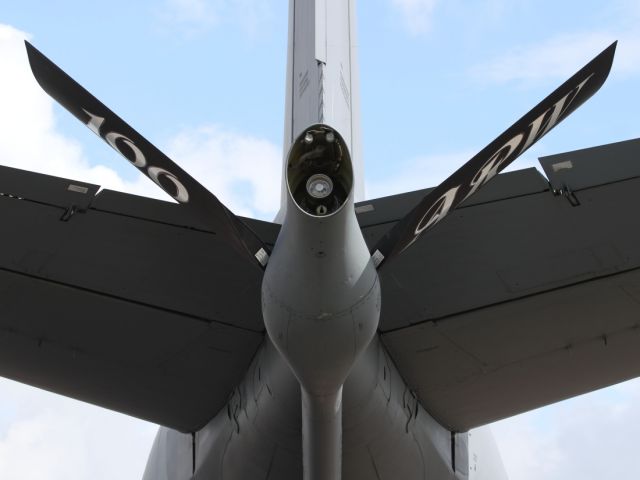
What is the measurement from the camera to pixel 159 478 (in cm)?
818

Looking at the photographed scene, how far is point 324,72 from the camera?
8.27 m

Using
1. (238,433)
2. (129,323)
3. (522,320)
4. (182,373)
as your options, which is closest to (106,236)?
(129,323)

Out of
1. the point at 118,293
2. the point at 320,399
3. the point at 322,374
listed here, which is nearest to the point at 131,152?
the point at 322,374

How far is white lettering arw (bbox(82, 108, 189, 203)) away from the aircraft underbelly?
185 cm

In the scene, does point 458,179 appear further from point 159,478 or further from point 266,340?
point 159,478

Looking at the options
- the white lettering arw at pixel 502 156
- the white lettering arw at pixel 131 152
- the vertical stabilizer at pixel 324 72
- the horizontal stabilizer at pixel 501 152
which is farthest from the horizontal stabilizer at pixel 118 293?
the vertical stabilizer at pixel 324 72

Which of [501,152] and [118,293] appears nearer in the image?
[501,152]

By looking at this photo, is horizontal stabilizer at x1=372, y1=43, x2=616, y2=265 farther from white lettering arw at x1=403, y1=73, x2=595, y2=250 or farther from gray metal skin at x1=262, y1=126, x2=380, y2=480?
gray metal skin at x1=262, y1=126, x2=380, y2=480

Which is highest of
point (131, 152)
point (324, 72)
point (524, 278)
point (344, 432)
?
point (324, 72)

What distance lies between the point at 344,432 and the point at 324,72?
357 centimetres

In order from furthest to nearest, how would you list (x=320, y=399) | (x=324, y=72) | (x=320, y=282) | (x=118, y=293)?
(x=324, y=72) < (x=118, y=293) < (x=320, y=399) < (x=320, y=282)

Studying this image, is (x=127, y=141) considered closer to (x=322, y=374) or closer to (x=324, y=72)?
(x=322, y=374)

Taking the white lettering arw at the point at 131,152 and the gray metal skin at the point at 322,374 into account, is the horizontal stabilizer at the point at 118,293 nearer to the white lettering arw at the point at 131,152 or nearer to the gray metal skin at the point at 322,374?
the gray metal skin at the point at 322,374

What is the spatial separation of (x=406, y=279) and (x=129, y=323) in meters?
2.02
